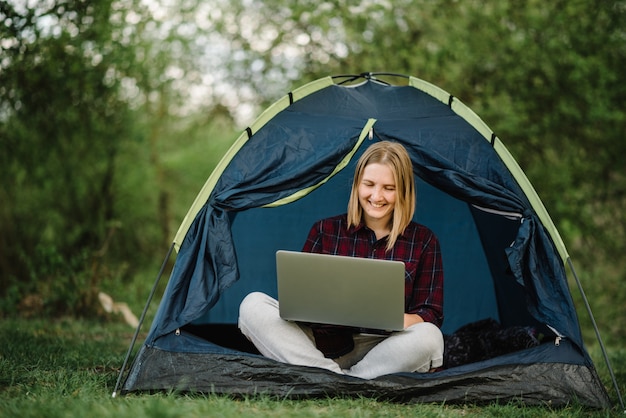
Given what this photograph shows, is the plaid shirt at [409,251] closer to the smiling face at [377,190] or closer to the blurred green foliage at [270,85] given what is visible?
the smiling face at [377,190]

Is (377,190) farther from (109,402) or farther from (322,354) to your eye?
(109,402)

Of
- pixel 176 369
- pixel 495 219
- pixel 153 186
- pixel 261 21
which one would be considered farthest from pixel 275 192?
pixel 153 186

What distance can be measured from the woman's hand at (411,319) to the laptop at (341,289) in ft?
0.57

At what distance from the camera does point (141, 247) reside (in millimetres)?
8648

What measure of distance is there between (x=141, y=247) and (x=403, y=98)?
5.63m

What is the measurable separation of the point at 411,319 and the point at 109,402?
1.25 m

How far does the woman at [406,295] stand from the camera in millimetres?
2924

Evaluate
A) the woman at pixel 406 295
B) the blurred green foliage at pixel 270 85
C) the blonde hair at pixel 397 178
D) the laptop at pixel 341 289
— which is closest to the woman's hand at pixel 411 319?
the woman at pixel 406 295

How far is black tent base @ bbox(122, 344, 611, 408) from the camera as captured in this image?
281 cm

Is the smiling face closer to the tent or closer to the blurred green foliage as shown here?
the tent

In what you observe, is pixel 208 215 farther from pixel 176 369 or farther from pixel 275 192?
pixel 176 369

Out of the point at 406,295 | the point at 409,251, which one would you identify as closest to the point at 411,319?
the point at 406,295

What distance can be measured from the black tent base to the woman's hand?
218 millimetres

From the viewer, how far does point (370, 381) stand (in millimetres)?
2818
